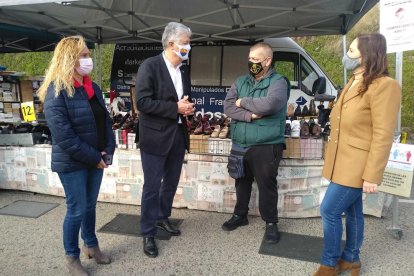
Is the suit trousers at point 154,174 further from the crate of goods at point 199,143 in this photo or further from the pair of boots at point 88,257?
the crate of goods at point 199,143

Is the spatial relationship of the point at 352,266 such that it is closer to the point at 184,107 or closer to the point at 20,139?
the point at 184,107

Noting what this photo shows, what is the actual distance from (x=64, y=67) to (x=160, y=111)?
79 cm

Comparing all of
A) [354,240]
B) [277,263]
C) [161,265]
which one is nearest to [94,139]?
[161,265]

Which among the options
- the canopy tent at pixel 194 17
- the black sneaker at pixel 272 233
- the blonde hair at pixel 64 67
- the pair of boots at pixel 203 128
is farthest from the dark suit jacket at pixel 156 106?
the canopy tent at pixel 194 17

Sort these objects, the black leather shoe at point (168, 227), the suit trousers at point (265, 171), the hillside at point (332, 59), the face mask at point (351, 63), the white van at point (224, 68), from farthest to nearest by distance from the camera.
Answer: the hillside at point (332, 59) < the white van at point (224, 68) < the black leather shoe at point (168, 227) < the suit trousers at point (265, 171) < the face mask at point (351, 63)

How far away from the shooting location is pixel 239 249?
3219mm

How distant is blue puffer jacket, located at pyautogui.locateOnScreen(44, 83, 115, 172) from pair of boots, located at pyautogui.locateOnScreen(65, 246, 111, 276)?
74cm

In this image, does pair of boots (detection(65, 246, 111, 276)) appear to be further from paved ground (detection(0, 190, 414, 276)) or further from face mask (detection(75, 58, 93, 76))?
face mask (detection(75, 58, 93, 76))

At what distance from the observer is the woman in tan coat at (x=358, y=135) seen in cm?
220

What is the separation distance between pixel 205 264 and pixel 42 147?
2.65 metres

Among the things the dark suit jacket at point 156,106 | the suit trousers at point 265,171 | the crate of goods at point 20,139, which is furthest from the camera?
the crate of goods at point 20,139

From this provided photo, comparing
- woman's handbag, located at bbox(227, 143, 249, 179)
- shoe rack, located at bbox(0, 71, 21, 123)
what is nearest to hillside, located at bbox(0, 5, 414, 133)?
shoe rack, located at bbox(0, 71, 21, 123)

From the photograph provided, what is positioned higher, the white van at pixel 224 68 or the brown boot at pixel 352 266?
the white van at pixel 224 68

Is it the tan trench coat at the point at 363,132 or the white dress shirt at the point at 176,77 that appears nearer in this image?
the tan trench coat at the point at 363,132
